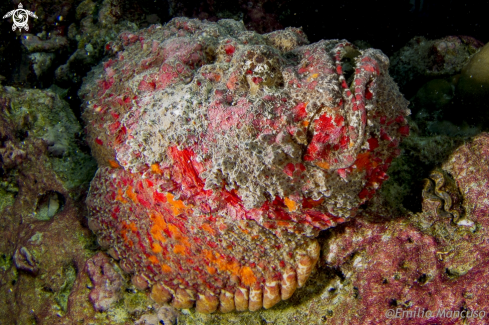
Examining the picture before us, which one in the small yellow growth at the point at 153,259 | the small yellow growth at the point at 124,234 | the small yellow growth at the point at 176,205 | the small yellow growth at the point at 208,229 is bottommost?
the small yellow growth at the point at 153,259

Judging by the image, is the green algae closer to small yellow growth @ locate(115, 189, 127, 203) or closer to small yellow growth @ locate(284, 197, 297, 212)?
small yellow growth @ locate(115, 189, 127, 203)

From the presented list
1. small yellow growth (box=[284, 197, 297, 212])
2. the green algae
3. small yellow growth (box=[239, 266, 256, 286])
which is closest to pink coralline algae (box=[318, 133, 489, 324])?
small yellow growth (box=[239, 266, 256, 286])

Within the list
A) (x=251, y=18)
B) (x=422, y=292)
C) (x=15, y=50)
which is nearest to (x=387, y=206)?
(x=422, y=292)

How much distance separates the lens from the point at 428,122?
11.4 feet

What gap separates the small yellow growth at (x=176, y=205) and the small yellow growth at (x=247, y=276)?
0.76 m

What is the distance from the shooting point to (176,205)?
2529 millimetres

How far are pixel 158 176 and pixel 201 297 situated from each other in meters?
1.36

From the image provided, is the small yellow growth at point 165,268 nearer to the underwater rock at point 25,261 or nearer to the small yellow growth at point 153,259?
the small yellow growth at point 153,259

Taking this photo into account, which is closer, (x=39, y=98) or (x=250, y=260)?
(x=250, y=260)

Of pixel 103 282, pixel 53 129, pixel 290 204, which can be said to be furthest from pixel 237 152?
pixel 53 129

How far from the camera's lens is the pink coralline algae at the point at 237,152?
1.95m

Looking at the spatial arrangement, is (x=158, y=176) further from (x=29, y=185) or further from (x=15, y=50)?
(x=15, y=50)

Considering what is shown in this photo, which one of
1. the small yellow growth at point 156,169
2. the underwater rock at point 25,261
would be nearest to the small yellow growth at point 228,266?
the small yellow growth at point 156,169

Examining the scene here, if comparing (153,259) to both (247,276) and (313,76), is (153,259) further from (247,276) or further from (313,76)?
(313,76)
